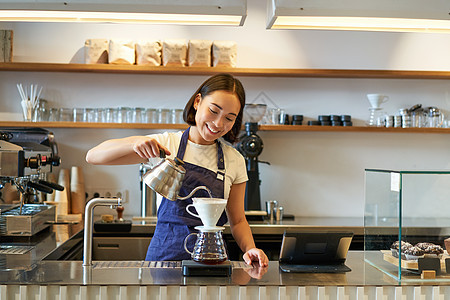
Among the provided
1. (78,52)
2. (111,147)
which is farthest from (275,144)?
(111,147)

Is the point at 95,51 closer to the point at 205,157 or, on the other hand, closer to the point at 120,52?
the point at 120,52

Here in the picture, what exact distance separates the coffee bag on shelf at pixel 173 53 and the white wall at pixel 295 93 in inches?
11.7

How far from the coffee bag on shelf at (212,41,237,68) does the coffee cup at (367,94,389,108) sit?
1121mm

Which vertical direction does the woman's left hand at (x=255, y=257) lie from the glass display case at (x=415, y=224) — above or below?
below

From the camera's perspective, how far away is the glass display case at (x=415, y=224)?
Result: 1.86 meters

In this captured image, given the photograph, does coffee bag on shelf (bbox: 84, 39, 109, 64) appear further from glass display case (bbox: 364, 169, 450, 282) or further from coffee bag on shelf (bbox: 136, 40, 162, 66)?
glass display case (bbox: 364, 169, 450, 282)

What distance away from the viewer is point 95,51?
3961 millimetres

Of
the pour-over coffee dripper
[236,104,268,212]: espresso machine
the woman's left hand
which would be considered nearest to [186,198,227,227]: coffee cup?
the pour-over coffee dripper

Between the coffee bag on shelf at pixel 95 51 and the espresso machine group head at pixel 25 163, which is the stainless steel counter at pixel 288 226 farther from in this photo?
the coffee bag on shelf at pixel 95 51

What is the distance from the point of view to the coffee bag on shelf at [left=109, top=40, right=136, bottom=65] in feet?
12.8

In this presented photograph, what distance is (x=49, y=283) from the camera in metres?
1.76

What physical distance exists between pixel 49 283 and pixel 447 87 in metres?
3.69

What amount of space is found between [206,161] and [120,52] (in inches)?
74.9

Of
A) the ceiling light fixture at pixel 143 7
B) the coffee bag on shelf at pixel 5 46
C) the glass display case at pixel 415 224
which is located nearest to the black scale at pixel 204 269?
the glass display case at pixel 415 224
